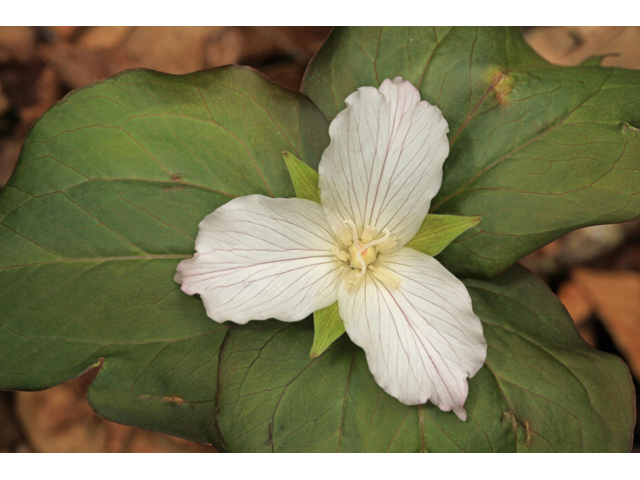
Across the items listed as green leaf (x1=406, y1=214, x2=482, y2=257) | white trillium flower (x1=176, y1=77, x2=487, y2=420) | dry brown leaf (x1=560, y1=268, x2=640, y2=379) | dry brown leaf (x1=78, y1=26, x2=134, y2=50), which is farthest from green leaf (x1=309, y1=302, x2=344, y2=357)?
dry brown leaf (x1=78, y1=26, x2=134, y2=50)

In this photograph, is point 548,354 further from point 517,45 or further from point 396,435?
point 517,45

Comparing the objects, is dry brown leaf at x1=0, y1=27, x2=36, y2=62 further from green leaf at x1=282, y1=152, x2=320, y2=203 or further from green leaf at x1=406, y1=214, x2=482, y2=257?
green leaf at x1=406, y1=214, x2=482, y2=257

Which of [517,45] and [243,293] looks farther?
[517,45]

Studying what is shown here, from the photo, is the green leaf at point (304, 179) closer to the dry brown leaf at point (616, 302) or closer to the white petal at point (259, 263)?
the white petal at point (259, 263)

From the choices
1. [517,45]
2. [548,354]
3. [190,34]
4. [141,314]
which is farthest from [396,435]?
[190,34]

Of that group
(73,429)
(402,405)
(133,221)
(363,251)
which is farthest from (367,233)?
(73,429)

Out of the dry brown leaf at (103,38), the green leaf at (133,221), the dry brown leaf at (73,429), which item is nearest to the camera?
the green leaf at (133,221)

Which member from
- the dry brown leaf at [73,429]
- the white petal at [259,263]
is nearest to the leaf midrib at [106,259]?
the white petal at [259,263]
